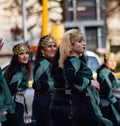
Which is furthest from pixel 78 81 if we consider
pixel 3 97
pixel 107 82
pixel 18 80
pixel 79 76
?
pixel 107 82

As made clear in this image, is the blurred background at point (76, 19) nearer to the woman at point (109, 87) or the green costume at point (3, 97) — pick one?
the woman at point (109, 87)

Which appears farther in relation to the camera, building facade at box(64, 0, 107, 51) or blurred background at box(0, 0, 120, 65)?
building facade at box(64, 0, 107, 51)

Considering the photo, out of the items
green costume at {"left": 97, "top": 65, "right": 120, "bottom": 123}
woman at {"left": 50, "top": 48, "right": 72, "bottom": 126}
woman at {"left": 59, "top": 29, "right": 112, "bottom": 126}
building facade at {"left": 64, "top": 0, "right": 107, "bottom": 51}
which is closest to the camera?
woman at {"left": 59, "top": 29, "right": 112, "bottom": 126}

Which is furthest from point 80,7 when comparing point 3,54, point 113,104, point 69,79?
point 69,79

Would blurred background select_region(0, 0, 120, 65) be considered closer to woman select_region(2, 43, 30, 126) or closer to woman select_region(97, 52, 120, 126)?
woman select_region(97, 52, 120, 126)

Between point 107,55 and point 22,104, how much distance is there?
1408 millimetres

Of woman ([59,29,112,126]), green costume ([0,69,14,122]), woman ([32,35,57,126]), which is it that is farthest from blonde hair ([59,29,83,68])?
woman ([32,35,57,126])

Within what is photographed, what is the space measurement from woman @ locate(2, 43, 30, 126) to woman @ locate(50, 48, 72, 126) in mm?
1551

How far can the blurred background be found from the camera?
30.2 metres

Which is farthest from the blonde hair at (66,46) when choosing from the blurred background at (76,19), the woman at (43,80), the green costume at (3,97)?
the blurred background at (76,19)

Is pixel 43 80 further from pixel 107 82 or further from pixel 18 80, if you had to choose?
pixel 107 82

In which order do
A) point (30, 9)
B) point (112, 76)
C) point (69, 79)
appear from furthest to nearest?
point (30, 9)
point (112, 76)
point (69, 79)

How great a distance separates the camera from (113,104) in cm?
1083

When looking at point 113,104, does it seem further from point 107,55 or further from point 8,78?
point 8,78
